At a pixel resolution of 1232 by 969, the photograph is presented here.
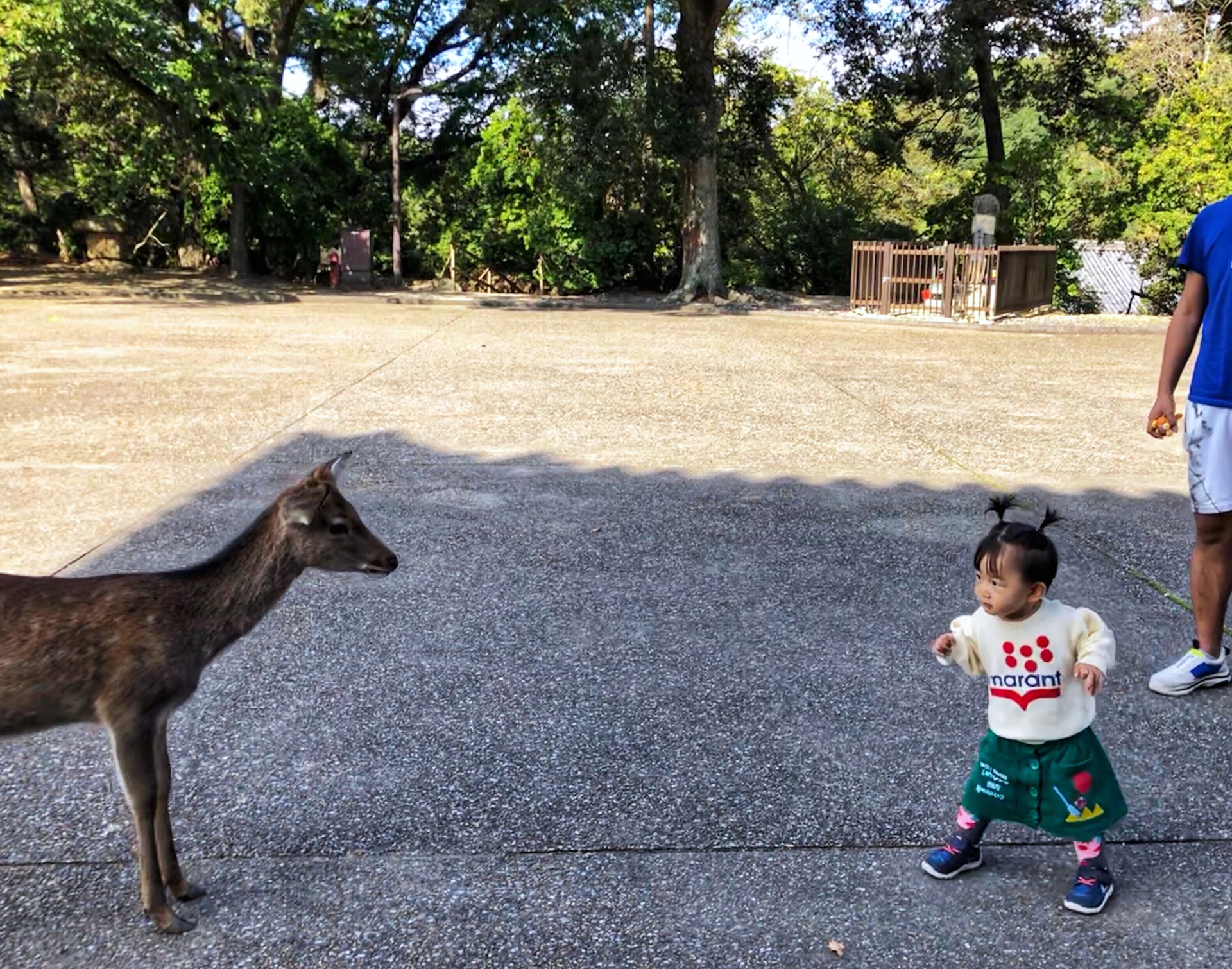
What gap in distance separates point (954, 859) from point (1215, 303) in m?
2.33

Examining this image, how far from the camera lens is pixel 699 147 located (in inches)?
915

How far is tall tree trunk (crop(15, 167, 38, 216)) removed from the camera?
31.4 meters

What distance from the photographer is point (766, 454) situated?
8.23m

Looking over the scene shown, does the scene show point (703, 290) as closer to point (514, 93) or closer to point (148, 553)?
point (514, 93)

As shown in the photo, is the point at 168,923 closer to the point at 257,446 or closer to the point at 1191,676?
the point at 1191,676

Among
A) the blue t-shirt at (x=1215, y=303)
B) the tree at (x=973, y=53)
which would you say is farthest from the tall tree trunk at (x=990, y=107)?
the blue t-shirt at (x=1215, y=303)

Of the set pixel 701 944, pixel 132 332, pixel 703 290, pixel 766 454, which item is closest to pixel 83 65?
pixel 132 332

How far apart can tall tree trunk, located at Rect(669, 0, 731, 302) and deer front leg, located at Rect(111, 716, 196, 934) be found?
22.0 metres

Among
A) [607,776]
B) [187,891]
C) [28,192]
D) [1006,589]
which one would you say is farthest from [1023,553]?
[28,192]

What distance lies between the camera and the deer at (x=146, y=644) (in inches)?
104

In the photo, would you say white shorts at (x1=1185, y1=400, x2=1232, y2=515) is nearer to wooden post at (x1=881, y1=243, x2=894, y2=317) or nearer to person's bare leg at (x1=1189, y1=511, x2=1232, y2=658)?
person's bare leg at (x1=1189, y1=511, x2=1232, y2=658)

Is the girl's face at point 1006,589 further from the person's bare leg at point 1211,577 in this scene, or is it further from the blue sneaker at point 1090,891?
the person's bare leg at point 1211,577

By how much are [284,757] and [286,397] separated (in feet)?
23.6

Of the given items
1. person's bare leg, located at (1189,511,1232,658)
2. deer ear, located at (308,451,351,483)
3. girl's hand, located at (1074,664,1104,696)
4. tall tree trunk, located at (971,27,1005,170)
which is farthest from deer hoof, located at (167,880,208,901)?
tall tree trunk, located at (971,27,1005,170)
